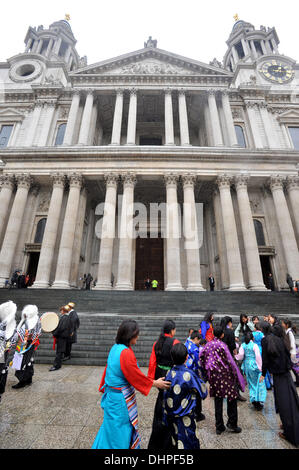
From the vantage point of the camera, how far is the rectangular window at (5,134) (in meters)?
22.6

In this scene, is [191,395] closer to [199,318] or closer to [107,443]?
[107,443]

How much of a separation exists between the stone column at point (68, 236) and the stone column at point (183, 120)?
9.74m

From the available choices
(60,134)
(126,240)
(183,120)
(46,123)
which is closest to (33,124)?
(46,123)

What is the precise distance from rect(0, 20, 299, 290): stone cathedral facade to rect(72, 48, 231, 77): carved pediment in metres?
0.11

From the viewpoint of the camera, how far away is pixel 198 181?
65.5ft

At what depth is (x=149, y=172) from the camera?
61.0 ft

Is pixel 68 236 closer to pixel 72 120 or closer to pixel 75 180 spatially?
pixel 75 180

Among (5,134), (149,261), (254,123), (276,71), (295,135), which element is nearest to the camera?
(254,123)

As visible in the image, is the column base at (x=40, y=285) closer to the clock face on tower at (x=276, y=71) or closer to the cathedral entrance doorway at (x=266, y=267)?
the cathedral entrance doorway at (x=266, y=267)

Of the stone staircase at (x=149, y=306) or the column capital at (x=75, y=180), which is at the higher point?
the column capital at (x=75, y=180)

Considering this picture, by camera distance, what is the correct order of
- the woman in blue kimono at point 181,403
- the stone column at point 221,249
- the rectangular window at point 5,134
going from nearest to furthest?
the woman in blue kimono at point 181,403 < the stone column at point 221,249 < the rectangular window at point 5,134

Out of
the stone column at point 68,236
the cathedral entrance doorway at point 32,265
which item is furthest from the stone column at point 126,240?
the cathedral entrance doorway at point 32,265

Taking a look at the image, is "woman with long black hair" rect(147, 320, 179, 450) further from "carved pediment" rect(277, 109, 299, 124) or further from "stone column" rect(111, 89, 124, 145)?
A: "carved pediment" rect(277, 109, 299, 124)

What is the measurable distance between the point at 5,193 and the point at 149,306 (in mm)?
15004
